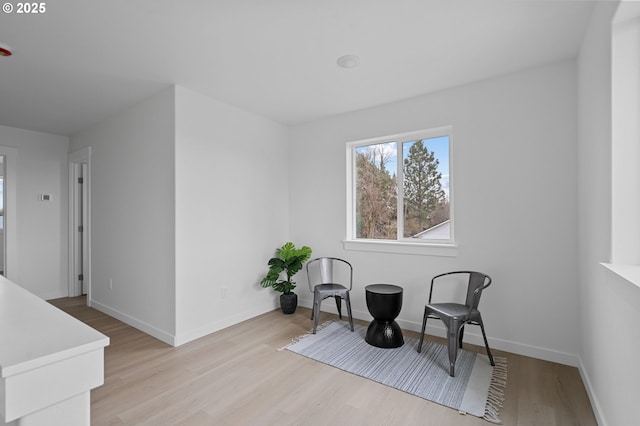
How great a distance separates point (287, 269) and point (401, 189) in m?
1.66

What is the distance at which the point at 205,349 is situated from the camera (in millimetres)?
Result: 2852

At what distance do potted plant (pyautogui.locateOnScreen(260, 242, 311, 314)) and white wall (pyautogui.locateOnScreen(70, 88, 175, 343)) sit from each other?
1.17m

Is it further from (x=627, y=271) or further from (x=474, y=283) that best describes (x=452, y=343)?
(x=627, y=271)

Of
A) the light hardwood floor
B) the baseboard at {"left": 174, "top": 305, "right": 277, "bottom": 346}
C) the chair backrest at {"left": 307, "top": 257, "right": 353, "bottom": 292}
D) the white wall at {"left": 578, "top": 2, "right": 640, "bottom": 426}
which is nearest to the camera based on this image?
the white wall at {"left": 578, "top": 2, "right": 640, "bottom": 426}

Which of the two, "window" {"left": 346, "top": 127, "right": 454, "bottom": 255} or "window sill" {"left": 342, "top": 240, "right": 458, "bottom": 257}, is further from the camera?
"window" {"left": 346, "top": 127, "right": 454, "bottom": 255}

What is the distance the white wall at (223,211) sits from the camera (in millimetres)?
3010

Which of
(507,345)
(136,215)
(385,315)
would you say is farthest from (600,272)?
(136,215)

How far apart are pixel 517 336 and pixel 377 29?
108 inches

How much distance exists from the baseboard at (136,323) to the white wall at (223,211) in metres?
0.15

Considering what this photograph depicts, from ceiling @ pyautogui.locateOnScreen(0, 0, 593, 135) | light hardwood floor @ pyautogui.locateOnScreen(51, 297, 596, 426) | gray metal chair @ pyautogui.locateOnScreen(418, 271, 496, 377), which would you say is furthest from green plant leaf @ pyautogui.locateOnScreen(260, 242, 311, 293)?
ceiling @ pyautogui.locateOnScreen(0, 0, 593, 135)

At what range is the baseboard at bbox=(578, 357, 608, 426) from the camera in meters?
1.77

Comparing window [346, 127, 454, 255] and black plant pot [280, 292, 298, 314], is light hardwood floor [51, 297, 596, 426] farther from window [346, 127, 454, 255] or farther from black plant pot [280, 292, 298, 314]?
window [346, 127, 454, 255]

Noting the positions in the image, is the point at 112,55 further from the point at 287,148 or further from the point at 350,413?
the point at 350,413

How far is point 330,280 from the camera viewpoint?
3684 millimetres
